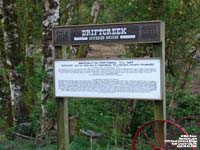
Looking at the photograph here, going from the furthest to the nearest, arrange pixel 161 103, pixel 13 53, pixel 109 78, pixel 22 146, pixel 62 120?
pixel 13 53 < pixel 22 146 < pixel 62 120 < pixel 109 78 < pixel 161 103

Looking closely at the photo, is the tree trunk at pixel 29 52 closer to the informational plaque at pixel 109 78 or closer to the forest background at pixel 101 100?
the forest background at pixel 101 100

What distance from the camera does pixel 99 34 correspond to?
728 centimetres

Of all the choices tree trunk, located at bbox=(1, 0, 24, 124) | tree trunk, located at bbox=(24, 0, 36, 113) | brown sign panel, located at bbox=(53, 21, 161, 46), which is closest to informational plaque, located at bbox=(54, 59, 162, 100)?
brown sign panel, located at bbox=(53, 21, 161, 46)

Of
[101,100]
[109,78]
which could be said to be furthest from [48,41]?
[109,78]

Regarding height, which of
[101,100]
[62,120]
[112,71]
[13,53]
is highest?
[13,53]

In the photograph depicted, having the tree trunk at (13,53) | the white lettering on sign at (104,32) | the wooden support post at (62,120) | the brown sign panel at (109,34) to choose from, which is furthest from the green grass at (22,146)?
the tree trunk at (13,53)

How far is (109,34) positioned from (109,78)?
70 centimetres

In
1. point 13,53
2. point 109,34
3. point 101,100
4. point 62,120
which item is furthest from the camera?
point 13,53

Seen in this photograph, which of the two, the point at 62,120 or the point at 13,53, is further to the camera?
the point at 13,53

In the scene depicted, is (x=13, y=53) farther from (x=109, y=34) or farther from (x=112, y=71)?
(x=112, y=71)

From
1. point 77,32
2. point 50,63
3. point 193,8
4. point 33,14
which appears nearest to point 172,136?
point 77,32

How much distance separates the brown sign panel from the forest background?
556mm

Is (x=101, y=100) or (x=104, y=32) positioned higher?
(x=104, y=32)

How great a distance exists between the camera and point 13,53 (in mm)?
11281
